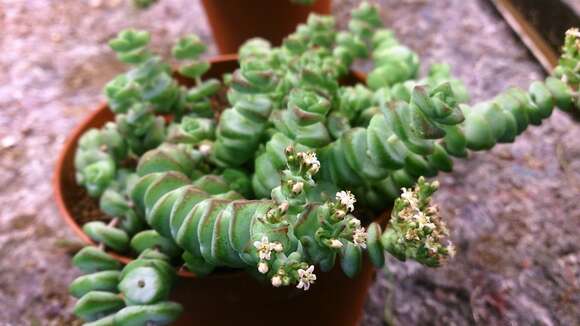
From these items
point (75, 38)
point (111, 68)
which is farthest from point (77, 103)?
point (75, 38)

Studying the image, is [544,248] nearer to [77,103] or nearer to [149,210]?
[149,210]

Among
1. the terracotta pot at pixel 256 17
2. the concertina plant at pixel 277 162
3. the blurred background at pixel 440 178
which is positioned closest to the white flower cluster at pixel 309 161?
the concertina plant at pixel 277 162

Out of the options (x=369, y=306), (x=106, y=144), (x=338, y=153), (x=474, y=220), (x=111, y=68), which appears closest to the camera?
(x=338, y=153)

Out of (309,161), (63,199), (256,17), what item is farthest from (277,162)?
(256,17)

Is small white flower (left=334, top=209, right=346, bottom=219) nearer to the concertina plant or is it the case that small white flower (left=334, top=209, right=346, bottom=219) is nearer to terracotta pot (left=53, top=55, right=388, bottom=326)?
the concertina plant

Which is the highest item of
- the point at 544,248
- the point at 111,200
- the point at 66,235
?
the point at 111,200

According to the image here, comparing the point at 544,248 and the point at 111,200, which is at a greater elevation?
the point at 111,200

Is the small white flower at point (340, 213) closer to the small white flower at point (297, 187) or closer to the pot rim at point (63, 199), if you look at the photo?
the small white flower at point (297, 187)
